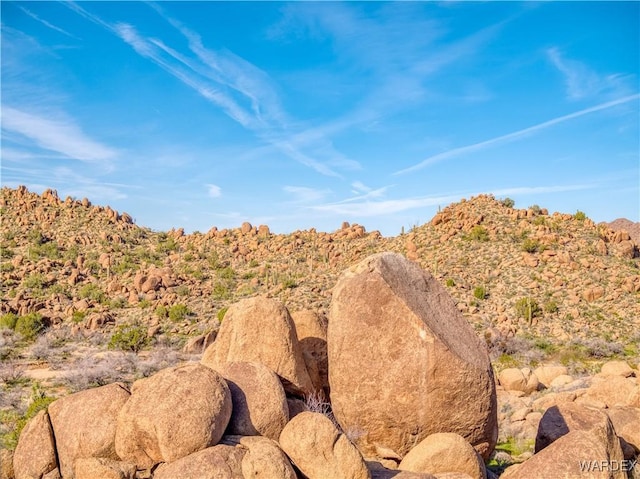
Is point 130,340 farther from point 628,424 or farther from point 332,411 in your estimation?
Answer: point 628,424

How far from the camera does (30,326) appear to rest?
2823cm

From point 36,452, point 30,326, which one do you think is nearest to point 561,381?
point 36,452

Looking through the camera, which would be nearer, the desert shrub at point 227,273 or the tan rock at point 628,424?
the tan rock at point 628,424

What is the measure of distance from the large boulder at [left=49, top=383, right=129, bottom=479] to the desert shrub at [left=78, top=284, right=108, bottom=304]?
2913cm

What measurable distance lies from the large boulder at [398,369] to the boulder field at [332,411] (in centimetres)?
2

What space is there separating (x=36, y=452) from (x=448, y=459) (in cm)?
596

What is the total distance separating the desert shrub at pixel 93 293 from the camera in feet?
117

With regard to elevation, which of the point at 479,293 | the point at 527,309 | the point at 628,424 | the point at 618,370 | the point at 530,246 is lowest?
the point at 628,424

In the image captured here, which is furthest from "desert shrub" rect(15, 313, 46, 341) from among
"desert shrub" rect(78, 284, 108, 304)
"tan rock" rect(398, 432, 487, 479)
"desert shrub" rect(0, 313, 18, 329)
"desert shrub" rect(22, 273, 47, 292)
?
"tan rock" rect(398, 432, 487, 479)

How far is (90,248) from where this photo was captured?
46906mm

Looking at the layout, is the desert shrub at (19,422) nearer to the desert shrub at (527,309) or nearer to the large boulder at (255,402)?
the large boulder at (255,402)

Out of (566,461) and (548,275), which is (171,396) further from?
(548,275)

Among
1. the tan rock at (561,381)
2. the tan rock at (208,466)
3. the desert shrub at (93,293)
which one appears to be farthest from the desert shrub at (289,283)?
the tan rock at (208,466)

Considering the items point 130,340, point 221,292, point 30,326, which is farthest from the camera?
point 221,292
